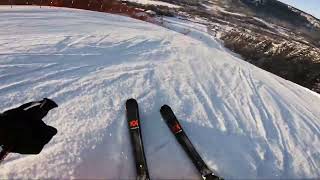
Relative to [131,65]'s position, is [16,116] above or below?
above

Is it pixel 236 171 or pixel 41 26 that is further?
pixel 41 26

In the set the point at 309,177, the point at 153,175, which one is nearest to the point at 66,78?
the point at 153,175

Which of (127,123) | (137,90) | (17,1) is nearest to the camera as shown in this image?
(127,123)

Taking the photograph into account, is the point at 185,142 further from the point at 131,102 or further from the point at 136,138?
the point at 131,102

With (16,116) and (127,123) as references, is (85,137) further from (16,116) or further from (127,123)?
(16,116)

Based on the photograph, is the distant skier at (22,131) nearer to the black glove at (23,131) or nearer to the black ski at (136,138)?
the black glove at (23,131)

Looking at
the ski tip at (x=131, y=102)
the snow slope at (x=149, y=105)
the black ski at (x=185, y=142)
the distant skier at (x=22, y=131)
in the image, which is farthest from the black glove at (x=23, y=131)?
the ski tip at (x=131, y=102)

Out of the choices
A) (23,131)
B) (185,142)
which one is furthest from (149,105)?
(23,131)
